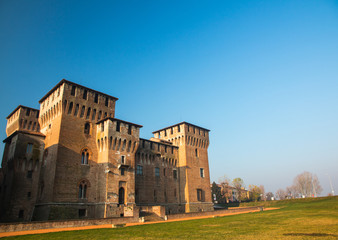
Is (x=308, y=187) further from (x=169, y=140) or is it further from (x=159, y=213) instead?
(x=159, y=213)

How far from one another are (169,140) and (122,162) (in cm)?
1843

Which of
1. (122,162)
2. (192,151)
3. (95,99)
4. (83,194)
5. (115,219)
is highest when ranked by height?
(95,99)

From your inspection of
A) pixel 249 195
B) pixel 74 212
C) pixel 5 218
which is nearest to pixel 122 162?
pixel 74 212

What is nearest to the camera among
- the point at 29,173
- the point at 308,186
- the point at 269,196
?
the point at 29,173

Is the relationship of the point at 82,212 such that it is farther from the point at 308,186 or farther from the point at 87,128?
the point at 308,186

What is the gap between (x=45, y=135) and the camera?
36.6 meters

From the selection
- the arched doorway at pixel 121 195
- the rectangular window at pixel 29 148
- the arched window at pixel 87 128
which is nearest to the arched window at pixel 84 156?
the arched window at pixel 87 128

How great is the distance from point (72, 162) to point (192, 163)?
25.1 meters

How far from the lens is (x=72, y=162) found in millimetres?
32781

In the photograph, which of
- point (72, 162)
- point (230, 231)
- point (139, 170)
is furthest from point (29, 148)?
point (230, 231)

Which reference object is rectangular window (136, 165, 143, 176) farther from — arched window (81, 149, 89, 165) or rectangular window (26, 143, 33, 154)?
rectangular window (26, 143, 33, 154)

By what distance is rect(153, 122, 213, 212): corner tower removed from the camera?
47.2m

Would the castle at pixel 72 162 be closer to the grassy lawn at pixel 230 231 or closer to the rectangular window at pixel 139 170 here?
the rectangular window at pixel 139 170

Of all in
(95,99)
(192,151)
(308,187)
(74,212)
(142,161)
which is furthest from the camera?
(308,187)
